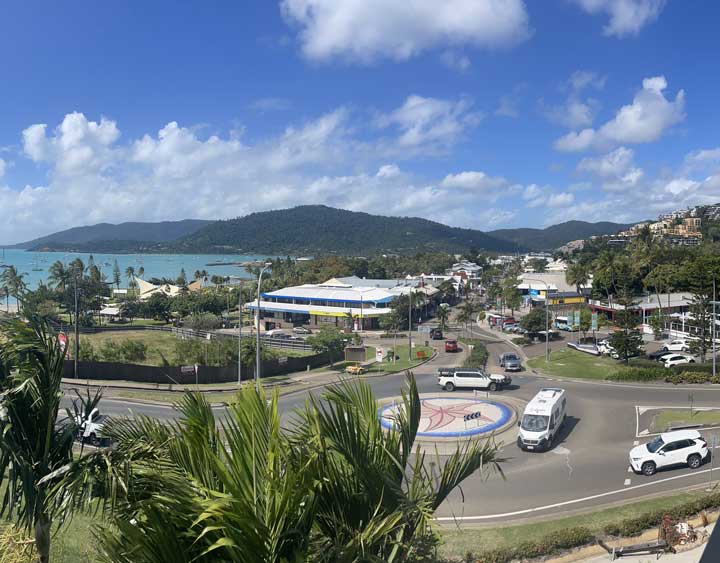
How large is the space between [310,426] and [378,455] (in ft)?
1.95

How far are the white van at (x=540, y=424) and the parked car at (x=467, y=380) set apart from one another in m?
8.69

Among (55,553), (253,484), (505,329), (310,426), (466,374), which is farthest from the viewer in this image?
(505,329)

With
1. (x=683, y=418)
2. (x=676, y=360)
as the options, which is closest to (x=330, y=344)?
(x=676, y=360)

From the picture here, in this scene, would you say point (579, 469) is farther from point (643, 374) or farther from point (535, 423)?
point (643, 374)

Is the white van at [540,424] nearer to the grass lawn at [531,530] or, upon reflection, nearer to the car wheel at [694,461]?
the car wheel at [694,461]

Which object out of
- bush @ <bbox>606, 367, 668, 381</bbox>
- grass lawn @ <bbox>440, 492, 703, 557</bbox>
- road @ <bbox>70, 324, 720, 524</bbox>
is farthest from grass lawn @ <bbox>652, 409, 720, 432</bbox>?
grass lawn @ <bbox>440, 492, 703, 557</bbox>

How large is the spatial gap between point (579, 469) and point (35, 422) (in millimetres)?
16900

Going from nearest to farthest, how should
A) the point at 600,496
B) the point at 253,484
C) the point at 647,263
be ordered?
the point at 253,484
the point at 600,496
the point at 647,263

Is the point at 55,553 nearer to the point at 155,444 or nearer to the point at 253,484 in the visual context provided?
the point at 155,444

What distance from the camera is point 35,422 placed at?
468 cm

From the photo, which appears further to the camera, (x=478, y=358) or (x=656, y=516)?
(x=478, y=358)

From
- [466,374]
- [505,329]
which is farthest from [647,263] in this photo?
[466,374]

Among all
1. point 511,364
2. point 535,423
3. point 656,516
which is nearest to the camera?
point 656,516

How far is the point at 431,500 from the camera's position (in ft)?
13.0
